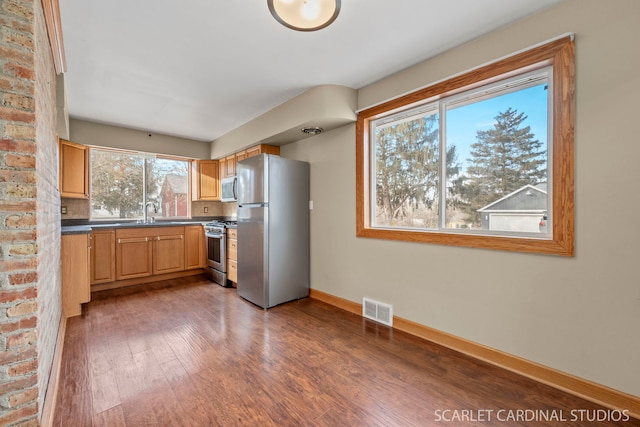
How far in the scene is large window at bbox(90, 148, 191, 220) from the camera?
427 centimetres

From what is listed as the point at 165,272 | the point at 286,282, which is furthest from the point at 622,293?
the point at 165,272

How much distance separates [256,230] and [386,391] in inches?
86.8

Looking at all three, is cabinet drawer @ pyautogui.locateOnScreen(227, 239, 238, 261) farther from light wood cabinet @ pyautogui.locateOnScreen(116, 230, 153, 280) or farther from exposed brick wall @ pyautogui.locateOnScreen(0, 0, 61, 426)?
exposed brick wall @ pyautogui.locateOnScreen(0, 0, 61, 426)

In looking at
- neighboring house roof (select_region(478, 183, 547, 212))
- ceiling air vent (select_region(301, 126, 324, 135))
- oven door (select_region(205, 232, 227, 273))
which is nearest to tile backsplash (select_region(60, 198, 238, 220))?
oven door (select_region(205, 232, 227, 273))

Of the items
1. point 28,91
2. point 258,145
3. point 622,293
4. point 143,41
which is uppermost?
point 143,41

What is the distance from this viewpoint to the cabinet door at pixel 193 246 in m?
4.59

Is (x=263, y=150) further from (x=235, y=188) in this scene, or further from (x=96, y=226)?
(x=96, y=226)

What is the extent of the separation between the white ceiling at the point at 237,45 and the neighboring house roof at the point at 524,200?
48.0 inches

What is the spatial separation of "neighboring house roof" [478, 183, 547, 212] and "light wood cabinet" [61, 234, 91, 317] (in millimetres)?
4172

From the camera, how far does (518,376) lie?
1.87 m

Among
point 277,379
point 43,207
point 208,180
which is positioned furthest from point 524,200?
point 208,180

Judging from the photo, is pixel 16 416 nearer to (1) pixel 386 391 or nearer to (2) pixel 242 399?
(2) pixel 242 399

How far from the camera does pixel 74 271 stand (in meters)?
2.98

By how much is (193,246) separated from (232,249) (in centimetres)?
111
